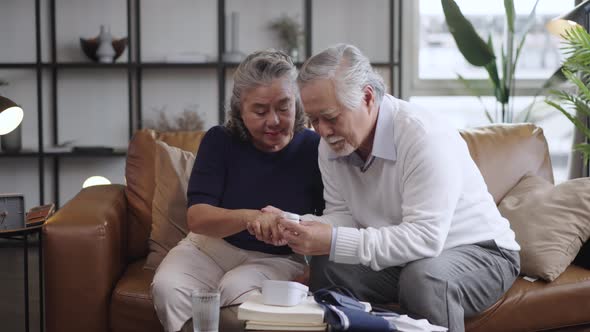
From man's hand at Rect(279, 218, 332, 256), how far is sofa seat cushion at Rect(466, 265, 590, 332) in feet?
1.94

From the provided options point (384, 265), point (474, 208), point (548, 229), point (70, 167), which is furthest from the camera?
point (70, 167)

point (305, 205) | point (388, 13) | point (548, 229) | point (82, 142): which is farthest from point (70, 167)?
point (548, 229)

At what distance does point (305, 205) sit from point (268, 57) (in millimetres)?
489

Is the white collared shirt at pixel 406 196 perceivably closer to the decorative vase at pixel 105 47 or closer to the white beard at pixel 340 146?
the white beard at pixel 340 146

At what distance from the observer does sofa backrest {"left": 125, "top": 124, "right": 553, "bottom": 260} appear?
2.74 meters

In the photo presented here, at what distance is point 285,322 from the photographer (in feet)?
5.19

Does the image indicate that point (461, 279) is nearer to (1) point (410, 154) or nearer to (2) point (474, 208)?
(2) point (474, 208)

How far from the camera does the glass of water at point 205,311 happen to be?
1.54m

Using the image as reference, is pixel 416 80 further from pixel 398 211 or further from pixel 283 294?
pixel 283 294

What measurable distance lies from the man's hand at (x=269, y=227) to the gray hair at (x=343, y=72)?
1.21ft

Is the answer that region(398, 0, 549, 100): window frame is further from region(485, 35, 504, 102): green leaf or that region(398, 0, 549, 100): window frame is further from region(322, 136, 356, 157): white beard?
region(322, 136, 356, 157): white beard

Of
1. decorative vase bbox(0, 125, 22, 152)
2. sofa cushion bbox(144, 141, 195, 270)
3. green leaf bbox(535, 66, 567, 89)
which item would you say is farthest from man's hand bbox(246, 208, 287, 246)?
decorative vase bbox(0, 125, 22, 152)

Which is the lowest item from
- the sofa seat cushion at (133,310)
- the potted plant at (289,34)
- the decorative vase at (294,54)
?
the sofa seat cushion at (133,310)

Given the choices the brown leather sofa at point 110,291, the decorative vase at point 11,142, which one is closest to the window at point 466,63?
the decorative vase at point 11,142
